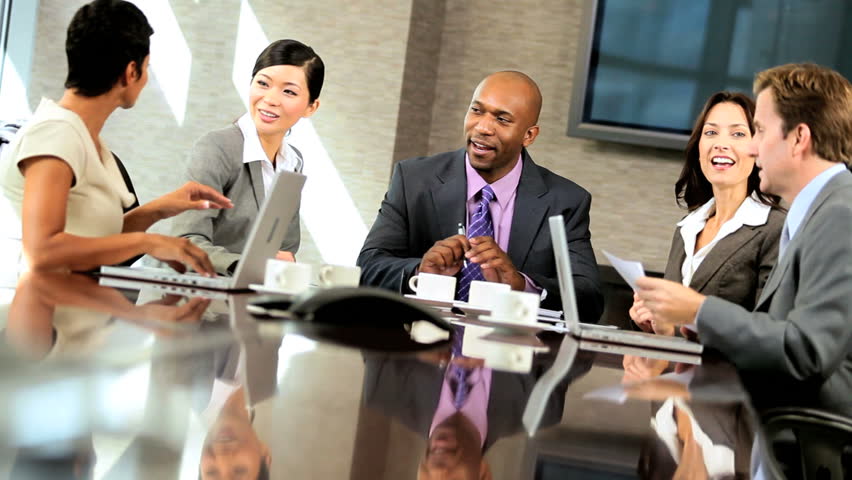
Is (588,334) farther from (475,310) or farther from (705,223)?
(705,223)

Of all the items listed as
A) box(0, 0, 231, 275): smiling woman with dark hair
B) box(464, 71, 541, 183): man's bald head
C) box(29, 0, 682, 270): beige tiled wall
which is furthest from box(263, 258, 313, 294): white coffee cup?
box(29, 0, 682, 270): beige tiled wall

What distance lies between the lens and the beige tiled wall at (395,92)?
461 centimetres

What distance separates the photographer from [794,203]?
1864mm

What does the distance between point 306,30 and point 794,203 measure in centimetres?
319

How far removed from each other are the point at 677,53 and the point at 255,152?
243 centimetres

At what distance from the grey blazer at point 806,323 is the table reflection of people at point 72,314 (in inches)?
34.8


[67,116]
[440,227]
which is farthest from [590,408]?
[440,227]

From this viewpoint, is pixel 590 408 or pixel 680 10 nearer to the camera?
pixel 590 408

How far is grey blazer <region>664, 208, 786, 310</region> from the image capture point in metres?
2.71

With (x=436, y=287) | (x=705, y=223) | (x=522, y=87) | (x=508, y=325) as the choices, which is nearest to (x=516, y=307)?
(x=508, y=325)

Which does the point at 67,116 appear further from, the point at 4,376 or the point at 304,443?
the point at 304,443

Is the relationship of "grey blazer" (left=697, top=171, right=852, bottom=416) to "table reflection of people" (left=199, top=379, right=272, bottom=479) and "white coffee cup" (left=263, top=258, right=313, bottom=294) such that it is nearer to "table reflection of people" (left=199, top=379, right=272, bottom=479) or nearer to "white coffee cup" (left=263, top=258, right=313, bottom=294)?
"white coffee cup" (left=263, top=258, right=313, bottom=294)

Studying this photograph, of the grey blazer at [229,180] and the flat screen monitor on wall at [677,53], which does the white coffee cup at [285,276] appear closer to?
the grey blazer at [229,180]

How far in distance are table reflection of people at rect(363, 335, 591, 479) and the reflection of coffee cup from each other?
33.0 inches
